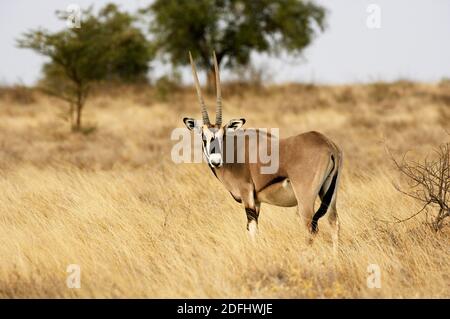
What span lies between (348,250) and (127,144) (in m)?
11.7

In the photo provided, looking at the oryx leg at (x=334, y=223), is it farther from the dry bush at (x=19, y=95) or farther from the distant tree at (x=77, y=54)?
the dry bush at (x=19, y=95)

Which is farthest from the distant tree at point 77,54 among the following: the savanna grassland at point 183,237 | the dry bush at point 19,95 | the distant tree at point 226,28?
the distant tree at point 226,28

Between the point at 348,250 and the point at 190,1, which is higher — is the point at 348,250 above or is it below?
below

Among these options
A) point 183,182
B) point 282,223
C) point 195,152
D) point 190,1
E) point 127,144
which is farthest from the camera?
point 190,1

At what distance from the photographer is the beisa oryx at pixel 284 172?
6.70 m

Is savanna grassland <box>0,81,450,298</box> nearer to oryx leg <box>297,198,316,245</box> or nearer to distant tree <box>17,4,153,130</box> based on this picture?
oryx leg <box>297,198,316,245</box>

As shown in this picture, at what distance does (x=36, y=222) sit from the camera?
7.91 m

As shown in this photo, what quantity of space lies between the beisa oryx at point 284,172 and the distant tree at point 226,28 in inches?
1169

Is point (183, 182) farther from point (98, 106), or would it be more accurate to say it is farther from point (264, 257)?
point (98, 106)

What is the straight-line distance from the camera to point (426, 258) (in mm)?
6363
